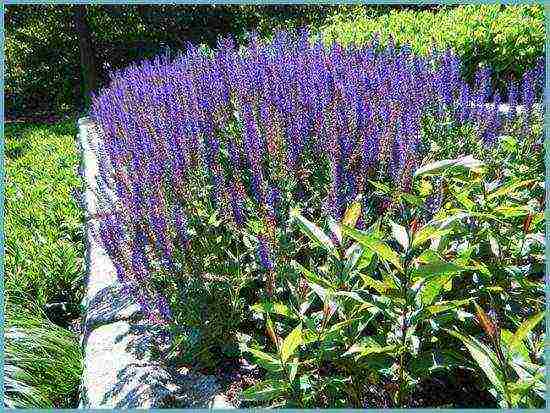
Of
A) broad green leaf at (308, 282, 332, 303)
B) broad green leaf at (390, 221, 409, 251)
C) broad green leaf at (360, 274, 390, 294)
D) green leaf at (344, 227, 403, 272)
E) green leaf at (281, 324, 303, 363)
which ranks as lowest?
green leaf at (281, 324, 303, 363)

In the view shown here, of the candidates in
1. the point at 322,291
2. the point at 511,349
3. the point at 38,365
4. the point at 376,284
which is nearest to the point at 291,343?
the point at 322,291

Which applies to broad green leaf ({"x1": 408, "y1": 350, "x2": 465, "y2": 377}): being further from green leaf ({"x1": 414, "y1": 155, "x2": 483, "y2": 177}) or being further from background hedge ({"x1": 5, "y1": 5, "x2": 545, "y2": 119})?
background hedge ({"x1": 5, "y1": 5, "x2": 545, "y2": 119})

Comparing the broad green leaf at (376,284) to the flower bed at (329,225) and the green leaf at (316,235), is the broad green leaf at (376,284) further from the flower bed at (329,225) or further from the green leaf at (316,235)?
the green leaf at (316,235)

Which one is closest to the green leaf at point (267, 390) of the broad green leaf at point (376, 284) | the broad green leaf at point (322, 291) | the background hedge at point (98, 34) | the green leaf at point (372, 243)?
the broad green leaf at point (322, 291)

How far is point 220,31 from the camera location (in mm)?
12516

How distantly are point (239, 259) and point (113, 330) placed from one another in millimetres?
807

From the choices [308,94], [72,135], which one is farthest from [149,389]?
[72,135]

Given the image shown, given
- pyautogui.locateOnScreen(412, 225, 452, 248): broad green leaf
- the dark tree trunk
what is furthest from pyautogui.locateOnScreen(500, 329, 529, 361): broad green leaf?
the dark tree trunk

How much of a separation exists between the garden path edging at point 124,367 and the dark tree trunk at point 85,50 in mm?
10318

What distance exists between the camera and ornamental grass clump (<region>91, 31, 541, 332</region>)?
2.41 meters

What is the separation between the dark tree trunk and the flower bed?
9.78 metres

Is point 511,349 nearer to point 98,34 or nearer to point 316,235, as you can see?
point 316,235

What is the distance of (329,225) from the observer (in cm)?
188

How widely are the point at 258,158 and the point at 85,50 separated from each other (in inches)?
448
